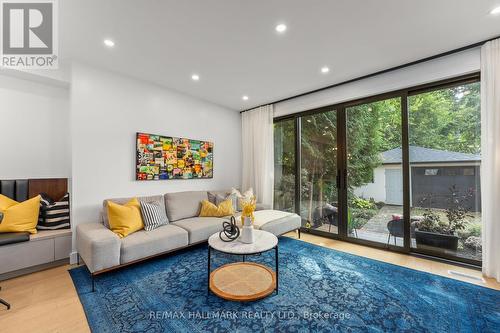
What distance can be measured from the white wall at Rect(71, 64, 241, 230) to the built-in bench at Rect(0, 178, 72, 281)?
29 centimetres

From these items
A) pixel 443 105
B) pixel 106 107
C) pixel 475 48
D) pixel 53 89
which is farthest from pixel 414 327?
pixel 53 89

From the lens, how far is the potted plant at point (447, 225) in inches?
110

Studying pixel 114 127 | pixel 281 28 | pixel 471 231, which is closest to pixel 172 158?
pixel 114 127

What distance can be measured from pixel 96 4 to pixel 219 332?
2.97 m

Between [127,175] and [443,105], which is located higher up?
[443,105]

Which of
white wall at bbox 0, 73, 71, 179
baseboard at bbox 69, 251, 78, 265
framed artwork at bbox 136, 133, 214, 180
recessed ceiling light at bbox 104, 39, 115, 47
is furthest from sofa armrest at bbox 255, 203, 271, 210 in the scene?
recessed ceiling light at bbox 104, 39, 115, 47

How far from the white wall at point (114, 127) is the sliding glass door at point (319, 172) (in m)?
2.13

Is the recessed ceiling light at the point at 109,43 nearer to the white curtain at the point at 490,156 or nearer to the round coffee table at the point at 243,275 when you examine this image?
the round coffee table at the point at 243,275

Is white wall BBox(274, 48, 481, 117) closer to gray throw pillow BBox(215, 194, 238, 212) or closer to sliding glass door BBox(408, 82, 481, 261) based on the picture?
sliding glass door BBox(408, 82, 481, 261)

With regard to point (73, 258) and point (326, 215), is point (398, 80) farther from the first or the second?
point (73, 258)

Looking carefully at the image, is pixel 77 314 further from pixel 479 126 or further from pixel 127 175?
pixel 479 126

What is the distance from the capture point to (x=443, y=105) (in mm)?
2926

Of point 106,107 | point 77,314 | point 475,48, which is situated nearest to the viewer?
point 77,314

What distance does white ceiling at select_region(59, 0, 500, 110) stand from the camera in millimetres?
1976
